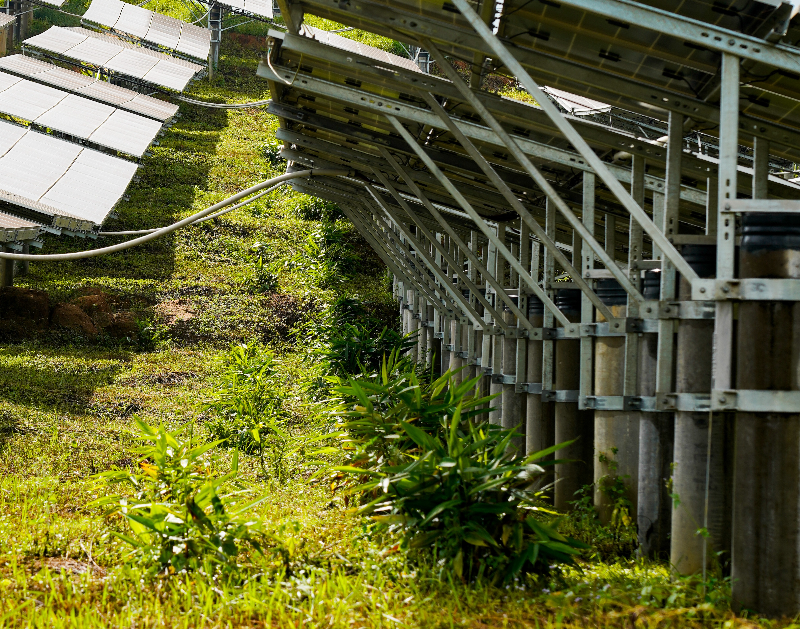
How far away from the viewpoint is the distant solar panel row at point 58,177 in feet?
42.4

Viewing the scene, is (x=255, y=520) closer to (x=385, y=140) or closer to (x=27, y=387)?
(x=385, y=140)

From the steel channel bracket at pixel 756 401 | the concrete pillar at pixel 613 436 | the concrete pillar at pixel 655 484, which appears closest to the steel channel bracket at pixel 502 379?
the concrete pillar at pixel 613 436

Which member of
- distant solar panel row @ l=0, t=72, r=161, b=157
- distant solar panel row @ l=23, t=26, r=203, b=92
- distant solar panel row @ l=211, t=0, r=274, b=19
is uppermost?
distant solar panel row @ l=211, t=0, r=274, b=19

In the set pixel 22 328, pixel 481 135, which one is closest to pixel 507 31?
pixel 481 135

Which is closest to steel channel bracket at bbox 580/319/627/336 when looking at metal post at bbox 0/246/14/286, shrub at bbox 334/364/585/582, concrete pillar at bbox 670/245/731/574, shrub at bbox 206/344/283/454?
concrete pillar at bbox 670/245/731/574

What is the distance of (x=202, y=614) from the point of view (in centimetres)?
458

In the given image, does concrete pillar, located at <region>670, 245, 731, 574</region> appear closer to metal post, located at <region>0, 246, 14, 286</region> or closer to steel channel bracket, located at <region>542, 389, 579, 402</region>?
steel channel bracket, located at <region>542, 389, 579, 402</region>

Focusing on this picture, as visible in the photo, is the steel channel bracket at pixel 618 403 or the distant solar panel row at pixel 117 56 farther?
the distant solar panel row at pixel 117 56

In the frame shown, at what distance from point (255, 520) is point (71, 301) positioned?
13.8 meters

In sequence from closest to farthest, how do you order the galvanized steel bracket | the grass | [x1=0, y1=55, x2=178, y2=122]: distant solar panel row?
the grass < the galvanized steel bracket < [x1=0, y1=55, x2=178, y2=122]: distant solar panel row

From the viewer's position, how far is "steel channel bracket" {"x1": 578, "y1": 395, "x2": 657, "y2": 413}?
631 cm

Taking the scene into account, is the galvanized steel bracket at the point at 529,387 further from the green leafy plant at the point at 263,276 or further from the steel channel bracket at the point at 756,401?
the green leafy plant at the point at 263,276

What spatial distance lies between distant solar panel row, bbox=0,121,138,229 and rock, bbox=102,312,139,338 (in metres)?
2.83

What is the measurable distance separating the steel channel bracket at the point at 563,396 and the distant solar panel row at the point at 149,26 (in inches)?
1146
